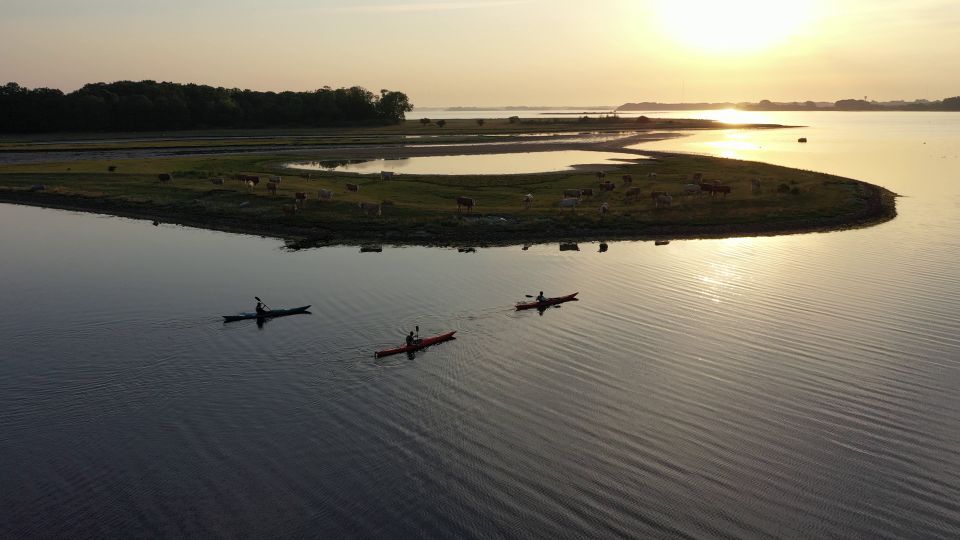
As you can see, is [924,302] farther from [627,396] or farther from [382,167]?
[382,167]

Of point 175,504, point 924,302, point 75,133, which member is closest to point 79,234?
point 175,504

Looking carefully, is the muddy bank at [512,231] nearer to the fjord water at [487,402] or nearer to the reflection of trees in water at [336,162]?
the fjord water at [487,402]

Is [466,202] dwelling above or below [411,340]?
above

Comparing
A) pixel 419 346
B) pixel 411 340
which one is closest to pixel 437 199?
pixel 419 346

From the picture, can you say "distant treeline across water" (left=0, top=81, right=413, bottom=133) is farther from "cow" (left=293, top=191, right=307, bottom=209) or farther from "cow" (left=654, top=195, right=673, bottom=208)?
"cow" (left=654, top=195, right=673, bottom=208)

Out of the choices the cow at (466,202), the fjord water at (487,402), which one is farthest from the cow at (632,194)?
the fjord water at (487,402)

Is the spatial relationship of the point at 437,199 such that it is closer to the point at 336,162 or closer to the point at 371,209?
the point at 371,209

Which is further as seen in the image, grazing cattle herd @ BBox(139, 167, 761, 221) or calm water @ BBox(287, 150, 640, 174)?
calm water @ BBox(287, 150, 640, 174)

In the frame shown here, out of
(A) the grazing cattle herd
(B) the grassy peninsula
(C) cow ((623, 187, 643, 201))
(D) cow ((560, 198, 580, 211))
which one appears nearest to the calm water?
(B) the grassy peninsula
